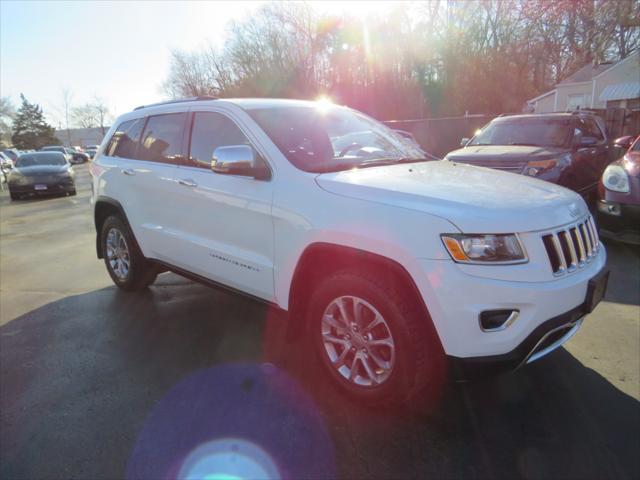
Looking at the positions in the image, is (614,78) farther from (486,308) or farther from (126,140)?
(486,308)

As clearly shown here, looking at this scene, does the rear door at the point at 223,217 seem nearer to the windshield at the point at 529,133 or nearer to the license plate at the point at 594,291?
the license plate at the point at 594,291

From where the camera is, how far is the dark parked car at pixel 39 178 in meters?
14.6

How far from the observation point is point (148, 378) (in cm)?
327

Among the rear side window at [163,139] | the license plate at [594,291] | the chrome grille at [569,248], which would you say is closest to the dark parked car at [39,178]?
the rear side window at [163,139]

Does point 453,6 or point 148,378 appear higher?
point 453,6

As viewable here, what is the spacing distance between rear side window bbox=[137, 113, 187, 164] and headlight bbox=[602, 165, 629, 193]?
5119mm

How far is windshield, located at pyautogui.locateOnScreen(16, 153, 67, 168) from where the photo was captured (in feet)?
51.1

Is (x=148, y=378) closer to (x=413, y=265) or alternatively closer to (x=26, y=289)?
(x=413, y=265)

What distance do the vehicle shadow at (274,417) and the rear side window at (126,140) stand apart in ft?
6.39

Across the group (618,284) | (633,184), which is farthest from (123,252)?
(633,184)

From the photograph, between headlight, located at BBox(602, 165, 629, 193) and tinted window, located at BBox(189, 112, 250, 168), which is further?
headlight, located at BBox(602, 165, 629, 193)

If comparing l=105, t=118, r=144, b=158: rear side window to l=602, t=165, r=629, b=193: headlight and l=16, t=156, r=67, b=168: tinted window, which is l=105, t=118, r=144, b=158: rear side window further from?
l=16, t=156, r=67, b=168: tinted window

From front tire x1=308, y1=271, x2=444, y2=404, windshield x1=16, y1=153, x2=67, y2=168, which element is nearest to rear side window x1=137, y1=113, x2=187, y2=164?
front tire x1=308, y1=271, x2=444, y2=404

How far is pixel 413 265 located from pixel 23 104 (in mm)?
86104
